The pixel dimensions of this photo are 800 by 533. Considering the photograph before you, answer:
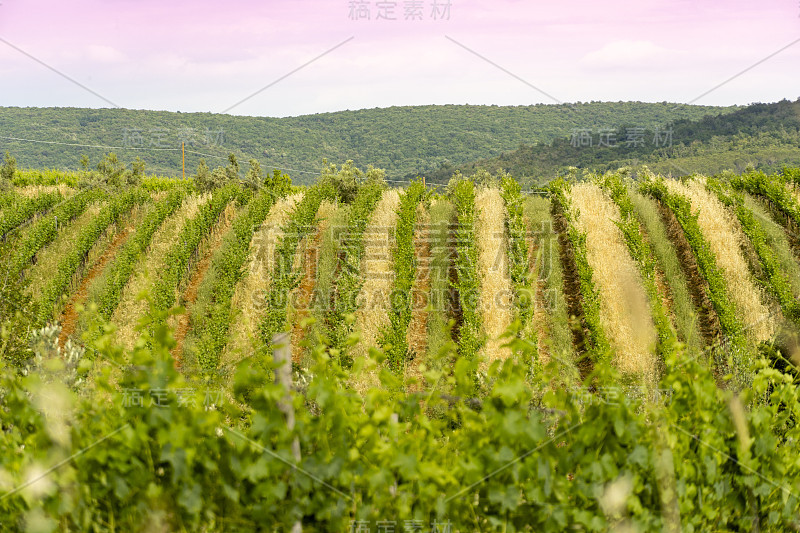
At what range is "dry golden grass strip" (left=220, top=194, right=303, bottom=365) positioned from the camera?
39.6 feet

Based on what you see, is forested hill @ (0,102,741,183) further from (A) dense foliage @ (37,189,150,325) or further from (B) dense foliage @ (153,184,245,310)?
(B) dense foliage @ (153,184,245,310)

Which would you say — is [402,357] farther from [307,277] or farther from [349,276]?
[307,277]

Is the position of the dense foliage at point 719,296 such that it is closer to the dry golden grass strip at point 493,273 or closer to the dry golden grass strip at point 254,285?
the dry golden grass strip at point 493,273

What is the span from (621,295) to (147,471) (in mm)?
12128

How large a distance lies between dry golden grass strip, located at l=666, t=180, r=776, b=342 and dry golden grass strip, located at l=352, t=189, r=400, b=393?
271 inches

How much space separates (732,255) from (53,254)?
16.5 metres

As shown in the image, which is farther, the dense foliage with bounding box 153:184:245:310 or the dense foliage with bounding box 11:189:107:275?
the dense foliage with bounding box 11:189:107:275

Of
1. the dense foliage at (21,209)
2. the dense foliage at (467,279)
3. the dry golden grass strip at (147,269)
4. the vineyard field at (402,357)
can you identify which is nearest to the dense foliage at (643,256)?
the vineyard field at (402,357)

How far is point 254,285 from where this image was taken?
45.9ft

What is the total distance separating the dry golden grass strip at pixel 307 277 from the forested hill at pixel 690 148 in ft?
60.7

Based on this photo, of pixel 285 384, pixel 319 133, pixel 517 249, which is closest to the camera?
pixel 285 384

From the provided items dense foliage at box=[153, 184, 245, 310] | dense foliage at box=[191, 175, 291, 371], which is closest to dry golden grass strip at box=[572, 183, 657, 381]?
Result: dense foliage at box=[191, 175, 291, 371]

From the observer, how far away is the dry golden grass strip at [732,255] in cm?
1232

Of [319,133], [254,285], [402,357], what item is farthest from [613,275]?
[319,133]
